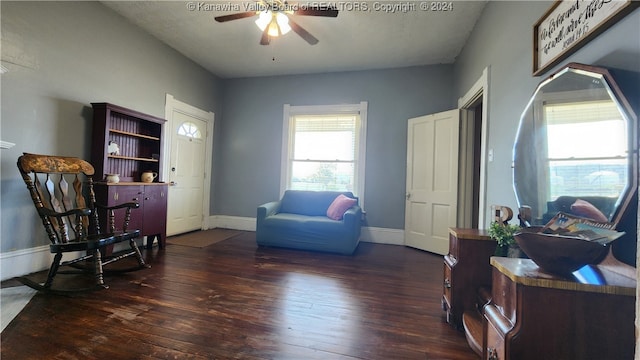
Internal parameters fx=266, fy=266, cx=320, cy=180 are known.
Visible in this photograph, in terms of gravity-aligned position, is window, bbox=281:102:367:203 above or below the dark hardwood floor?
above

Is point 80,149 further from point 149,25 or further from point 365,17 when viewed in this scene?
point 365,17

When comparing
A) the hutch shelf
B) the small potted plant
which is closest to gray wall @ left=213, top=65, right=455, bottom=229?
the hutch shelf

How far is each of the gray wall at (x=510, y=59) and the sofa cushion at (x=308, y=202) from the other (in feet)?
7.09

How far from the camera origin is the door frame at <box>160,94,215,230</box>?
153 inches

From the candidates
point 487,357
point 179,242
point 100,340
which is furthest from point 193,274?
point 487,357

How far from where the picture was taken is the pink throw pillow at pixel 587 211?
1145 mm

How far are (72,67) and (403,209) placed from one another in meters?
4.42

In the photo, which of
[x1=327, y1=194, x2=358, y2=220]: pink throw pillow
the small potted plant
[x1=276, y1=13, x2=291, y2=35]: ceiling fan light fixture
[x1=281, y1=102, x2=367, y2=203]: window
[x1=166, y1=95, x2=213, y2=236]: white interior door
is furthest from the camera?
[x1=281, y1=102, x2=367, y2=203]: window

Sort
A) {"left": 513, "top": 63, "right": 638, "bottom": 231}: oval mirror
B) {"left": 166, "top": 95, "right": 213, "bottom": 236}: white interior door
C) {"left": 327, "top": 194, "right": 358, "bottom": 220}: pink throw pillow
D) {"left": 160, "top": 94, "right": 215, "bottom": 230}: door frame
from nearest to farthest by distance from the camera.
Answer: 1. {"left": 513, "top": 63, "right": 638, "bottom": 231}: oval mirror
2. {"left": 327, "top": 194, "right": 358, "bottom": 220}: pink throw pillow
3. {"left": 160, "top": 94, "right": 215, "bottom": 230}: door frame
4. {"left": 166, "top": 95, "right": 213, "bottom": 236}: white interior door

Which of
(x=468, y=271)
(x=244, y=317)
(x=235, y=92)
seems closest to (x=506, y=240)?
(x=468, y=271)

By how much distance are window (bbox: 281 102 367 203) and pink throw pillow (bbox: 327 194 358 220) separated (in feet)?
1.87

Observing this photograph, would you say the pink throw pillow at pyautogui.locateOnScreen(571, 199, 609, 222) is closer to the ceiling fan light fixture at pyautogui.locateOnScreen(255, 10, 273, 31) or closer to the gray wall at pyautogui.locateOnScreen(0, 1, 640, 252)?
the gray wall at pyautogui.locateOnScreen(0, 1, 640, 252)

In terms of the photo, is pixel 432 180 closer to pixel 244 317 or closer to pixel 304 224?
pixel 304 224

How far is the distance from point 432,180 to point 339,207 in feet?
4.42
